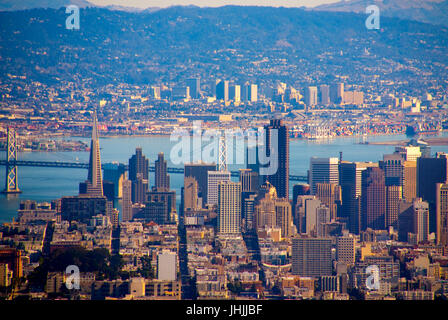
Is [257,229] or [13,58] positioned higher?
[13,58]

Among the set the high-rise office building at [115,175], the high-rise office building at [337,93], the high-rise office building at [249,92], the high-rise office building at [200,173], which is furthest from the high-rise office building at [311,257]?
the high-rise office building at [249,92]

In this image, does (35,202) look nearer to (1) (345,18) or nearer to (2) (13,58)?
(2) (13,58)

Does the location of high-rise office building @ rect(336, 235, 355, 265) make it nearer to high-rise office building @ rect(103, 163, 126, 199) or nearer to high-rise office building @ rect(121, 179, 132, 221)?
high-rise office building @ rect(121, 179, 132, 221)

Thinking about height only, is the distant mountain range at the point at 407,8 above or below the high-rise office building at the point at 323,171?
above

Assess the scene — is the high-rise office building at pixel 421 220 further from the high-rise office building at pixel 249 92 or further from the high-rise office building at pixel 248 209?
the high-rise office building at pixel 249 92

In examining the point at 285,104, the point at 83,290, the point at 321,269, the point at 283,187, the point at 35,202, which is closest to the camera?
the point at 83,290
